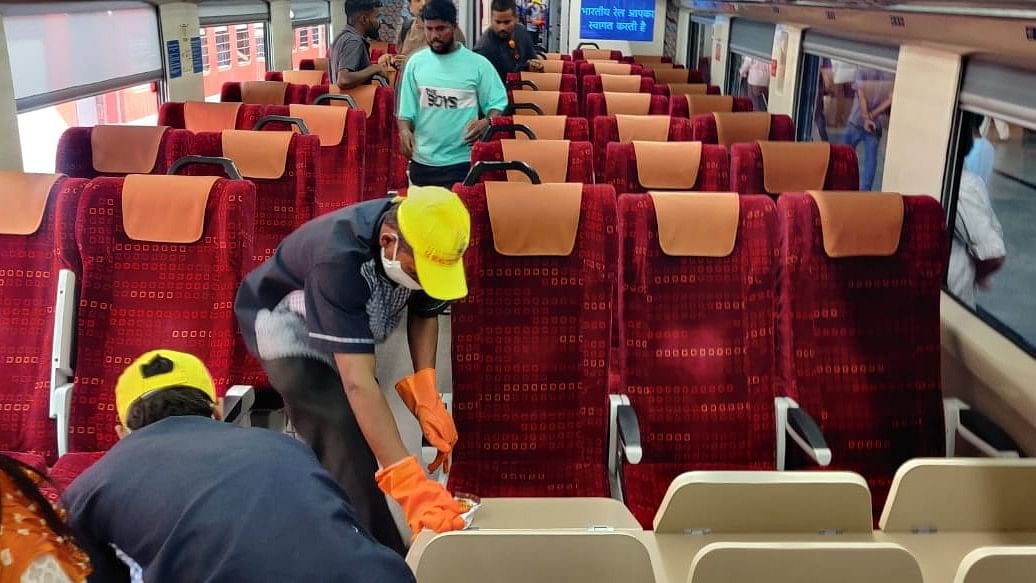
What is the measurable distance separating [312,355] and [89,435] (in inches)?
31.4

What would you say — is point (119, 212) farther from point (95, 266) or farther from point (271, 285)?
point (271, 285)

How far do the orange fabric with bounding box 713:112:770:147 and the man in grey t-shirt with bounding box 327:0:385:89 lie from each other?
255 centimetres

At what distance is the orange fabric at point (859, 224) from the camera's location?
2662mm

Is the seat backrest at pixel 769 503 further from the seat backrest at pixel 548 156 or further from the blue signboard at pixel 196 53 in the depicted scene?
the blue signboard at pixel 196 53

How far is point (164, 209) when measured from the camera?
8.58 feet

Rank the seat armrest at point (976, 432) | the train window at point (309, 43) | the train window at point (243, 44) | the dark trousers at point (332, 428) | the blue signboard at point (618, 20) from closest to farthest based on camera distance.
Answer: the dark trousers at point (332, 428)
the seat armrest at point (976, 432)
the train window at point (243, 44)
the train window at point (309, 43)
the blue signboard at point (618, 20)

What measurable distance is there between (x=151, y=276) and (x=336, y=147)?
227 cm

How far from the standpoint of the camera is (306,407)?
7.56 feet

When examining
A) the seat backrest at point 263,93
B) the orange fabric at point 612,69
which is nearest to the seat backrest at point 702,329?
the seat backrest at point 263,93

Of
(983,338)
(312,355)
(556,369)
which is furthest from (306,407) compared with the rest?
(983,338)

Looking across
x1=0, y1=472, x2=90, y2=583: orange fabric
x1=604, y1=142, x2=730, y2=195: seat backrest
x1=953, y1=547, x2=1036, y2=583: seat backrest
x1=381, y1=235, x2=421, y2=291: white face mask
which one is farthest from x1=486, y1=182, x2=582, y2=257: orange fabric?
x1=0, y1=472, x2=90, y2=583: orange fabric

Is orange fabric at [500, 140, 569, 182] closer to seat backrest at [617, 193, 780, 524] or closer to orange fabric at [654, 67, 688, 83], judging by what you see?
seat backrest at [617, 193, 780, 524]

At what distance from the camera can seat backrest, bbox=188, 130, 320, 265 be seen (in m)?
3.60

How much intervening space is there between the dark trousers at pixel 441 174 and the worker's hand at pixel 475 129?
148 mm
